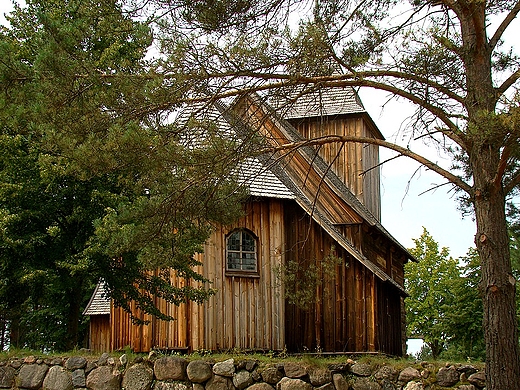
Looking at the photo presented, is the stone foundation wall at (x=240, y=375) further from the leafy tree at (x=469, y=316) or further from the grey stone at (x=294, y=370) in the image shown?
the leafy tree at (x=469, y=316)

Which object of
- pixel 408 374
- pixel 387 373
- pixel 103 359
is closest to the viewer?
pixel 408 374

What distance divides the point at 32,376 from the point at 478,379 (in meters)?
7.08

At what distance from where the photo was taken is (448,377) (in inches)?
391

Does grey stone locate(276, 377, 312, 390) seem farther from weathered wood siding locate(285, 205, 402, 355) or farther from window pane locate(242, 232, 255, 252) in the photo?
window pane locate(242, 232, 255, 252)

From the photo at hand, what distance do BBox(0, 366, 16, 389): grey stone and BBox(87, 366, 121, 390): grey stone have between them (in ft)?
5.18

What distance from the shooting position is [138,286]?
49.7 ft

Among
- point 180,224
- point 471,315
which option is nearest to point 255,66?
point 180,224

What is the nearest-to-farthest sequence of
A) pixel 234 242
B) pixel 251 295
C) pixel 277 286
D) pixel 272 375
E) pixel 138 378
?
1. pixel 272 375
2. pixel 138 378
3. pixel 277 286
4. pixel 251 295
5. pixel 234 242

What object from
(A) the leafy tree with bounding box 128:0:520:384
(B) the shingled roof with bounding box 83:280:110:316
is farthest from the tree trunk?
(B) the shingled roof with bounding box 83:280:110:316

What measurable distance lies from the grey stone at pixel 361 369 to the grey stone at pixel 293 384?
689 millimetres

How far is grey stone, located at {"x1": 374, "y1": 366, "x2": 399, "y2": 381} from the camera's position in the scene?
33.8 ft

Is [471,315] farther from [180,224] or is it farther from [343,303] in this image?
[180,224]

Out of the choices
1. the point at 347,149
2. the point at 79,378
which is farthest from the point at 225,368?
the point at 347,149

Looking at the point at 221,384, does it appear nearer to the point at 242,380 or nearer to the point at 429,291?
the point at 242,380
